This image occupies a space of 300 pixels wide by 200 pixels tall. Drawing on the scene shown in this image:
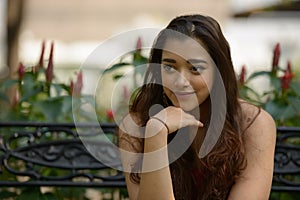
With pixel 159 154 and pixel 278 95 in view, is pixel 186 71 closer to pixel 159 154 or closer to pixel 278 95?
pixel 159 154

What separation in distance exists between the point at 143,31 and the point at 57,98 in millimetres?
470

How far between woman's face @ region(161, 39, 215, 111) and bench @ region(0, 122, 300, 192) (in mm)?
605

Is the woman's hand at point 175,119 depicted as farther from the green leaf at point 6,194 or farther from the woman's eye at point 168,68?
the green leaf at point 6,194

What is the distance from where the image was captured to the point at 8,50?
636cm

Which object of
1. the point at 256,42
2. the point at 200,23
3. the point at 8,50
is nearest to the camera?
the point at 200,23

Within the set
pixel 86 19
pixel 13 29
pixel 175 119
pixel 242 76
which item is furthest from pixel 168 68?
pixel 86 19

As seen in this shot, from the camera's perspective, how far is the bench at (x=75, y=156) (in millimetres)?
3188

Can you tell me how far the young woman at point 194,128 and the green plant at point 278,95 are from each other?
53 cm

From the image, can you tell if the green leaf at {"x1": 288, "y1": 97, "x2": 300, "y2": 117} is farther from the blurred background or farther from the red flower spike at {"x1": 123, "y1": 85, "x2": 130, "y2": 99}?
the blurred background

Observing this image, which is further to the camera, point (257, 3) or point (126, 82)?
point (257, 3)

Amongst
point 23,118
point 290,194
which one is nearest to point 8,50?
point 23,118

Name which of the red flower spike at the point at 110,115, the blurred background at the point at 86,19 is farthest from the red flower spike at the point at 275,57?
the blurred background at the point at 86,19

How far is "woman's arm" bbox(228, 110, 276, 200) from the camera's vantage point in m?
2.72

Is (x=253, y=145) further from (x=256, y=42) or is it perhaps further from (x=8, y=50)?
(x=256, y=42)
